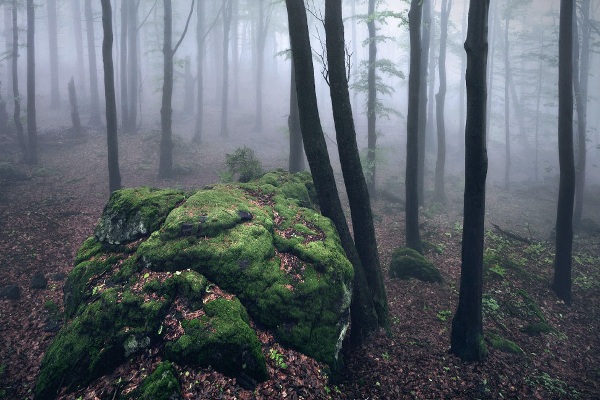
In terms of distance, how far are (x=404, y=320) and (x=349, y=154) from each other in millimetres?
4116

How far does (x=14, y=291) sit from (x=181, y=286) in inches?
215

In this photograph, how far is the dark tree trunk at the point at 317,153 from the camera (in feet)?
20.2

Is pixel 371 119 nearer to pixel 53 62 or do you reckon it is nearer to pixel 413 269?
pixel 413 269

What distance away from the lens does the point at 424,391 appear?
198 inches

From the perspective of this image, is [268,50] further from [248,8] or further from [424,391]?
[424,391]

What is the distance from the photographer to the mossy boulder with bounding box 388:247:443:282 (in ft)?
28.3

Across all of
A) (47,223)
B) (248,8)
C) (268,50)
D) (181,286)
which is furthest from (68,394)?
(268,50)

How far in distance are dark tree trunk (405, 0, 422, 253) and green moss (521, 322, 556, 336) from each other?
11.9 ft

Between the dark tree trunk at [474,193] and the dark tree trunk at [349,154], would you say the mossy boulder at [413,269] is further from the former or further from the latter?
the dark tree trunk at [474,193]

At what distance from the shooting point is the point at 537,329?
7004 millimetres

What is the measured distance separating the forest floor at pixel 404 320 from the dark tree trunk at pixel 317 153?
54 cm

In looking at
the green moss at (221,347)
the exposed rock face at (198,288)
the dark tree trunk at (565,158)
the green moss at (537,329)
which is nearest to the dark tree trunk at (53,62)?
the exposed rock face at (198,288)

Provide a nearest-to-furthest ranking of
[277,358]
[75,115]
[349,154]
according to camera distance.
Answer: [277,358], [349,154], [75,115]

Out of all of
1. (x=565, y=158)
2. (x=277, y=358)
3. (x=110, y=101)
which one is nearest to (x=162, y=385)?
(x=277, y=358)
